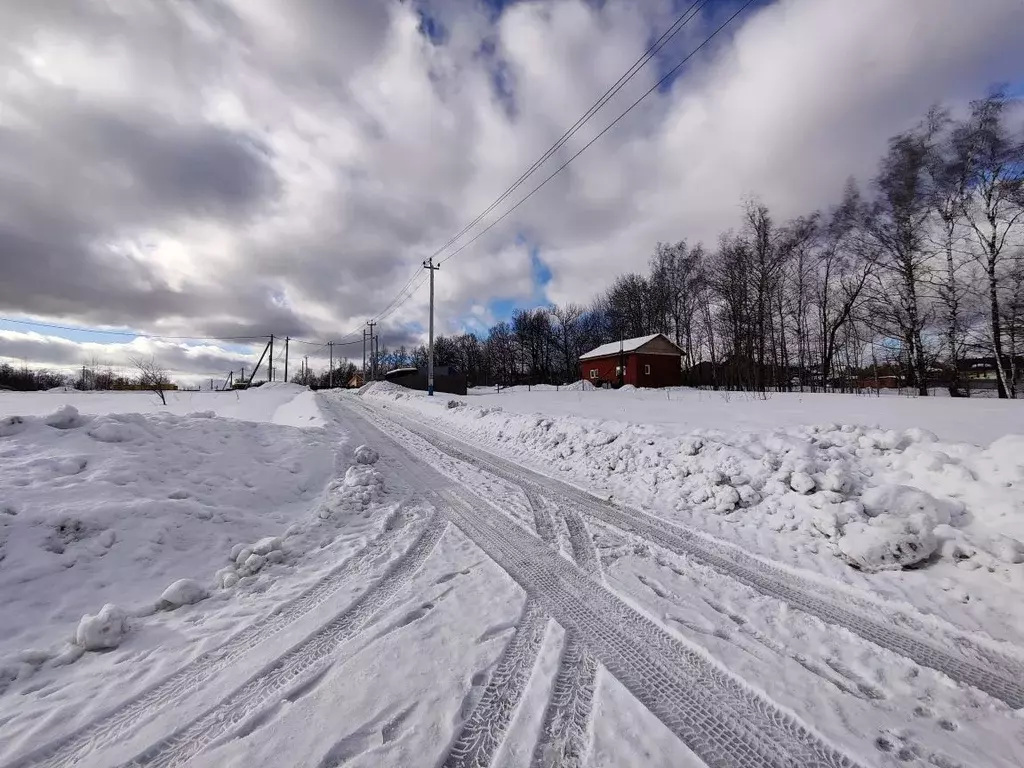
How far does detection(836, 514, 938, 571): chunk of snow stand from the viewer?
151 inches

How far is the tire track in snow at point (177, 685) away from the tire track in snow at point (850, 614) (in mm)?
3317

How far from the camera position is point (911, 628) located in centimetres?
310

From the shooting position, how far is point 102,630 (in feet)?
9.71

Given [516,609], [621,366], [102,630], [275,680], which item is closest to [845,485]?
[516,609]

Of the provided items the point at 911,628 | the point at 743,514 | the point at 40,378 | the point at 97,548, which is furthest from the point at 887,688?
the point at 40,378

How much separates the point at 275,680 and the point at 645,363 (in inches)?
1669

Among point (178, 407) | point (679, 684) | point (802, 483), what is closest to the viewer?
point (679, 684)

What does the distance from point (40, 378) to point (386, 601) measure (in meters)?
105

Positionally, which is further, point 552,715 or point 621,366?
point 621,366

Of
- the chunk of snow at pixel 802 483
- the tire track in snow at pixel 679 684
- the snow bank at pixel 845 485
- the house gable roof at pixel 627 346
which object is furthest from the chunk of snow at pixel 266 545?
the house gable roof at pixel 627 346

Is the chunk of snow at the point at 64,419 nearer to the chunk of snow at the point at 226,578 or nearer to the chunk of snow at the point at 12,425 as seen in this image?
the chunk of snow at the point at 12,425

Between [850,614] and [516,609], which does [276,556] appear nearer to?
[516,609]

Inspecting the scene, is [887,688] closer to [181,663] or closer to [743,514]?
[743,514]

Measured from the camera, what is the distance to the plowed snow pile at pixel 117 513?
3.37 metres
